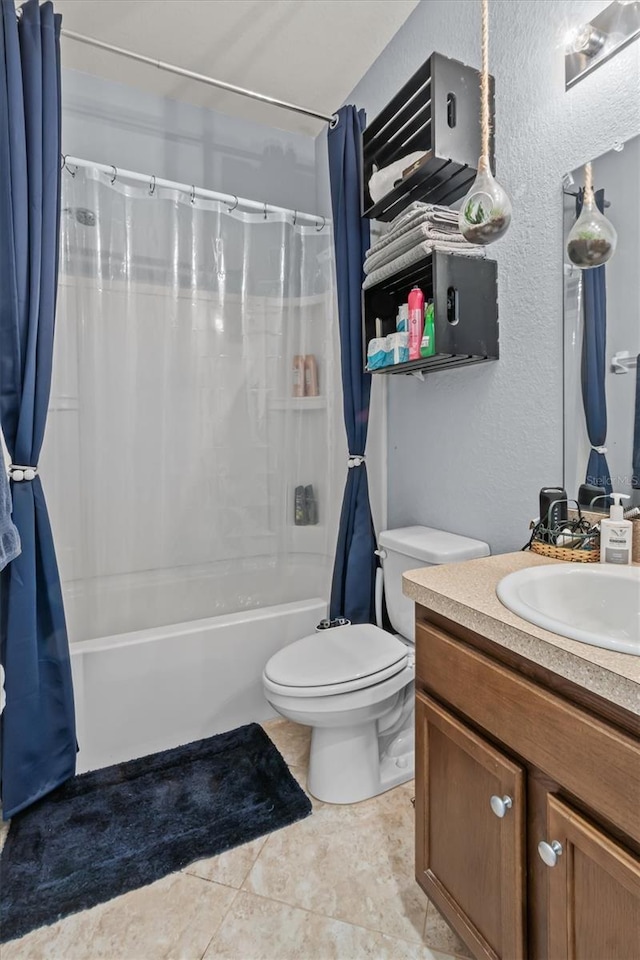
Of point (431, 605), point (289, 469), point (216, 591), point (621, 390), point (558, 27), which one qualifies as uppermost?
point (558, 27)

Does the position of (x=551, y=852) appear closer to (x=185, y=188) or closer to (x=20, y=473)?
(x=20, y=473)

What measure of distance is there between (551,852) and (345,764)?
863 millimetres

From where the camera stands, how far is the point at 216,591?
1959mm

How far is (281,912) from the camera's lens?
1134 millimetres

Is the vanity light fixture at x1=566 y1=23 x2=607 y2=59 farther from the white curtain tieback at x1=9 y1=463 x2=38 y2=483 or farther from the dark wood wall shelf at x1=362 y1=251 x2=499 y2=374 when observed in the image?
the white curtain tieback at x1=9 y1=463 x2=38 y2=483

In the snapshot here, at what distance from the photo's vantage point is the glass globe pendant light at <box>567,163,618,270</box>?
3.63 ft

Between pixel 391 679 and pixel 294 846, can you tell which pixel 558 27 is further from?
pixel 294 846

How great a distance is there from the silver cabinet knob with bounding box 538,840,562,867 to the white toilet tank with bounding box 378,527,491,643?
0.78 metres

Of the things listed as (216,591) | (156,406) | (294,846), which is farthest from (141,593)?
(294,846)

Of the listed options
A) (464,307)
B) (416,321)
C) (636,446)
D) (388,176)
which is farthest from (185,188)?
(636,446)

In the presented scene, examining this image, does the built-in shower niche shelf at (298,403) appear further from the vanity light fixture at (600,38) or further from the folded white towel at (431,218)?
the vanity light fixture at (600,38)

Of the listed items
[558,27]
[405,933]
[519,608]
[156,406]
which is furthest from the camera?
[156,406]

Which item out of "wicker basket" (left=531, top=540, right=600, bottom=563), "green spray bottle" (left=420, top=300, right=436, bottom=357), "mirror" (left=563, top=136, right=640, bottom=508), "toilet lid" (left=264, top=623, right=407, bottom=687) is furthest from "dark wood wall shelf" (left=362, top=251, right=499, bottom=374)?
"toilet lid" (left=264, top=623, right=407, bottom=687)

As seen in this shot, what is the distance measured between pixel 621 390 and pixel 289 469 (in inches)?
49.6
